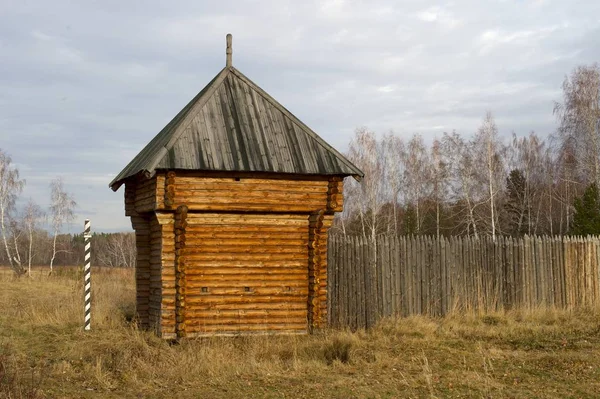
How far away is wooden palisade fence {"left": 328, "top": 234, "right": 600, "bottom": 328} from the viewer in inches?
554

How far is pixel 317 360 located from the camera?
1068 centimetres

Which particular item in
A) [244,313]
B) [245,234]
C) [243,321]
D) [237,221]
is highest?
[237,221]

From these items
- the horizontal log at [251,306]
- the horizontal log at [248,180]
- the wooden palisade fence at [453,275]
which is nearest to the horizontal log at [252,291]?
the horizontal log at [251,306]

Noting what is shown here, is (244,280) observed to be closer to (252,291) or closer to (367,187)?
(252,291)

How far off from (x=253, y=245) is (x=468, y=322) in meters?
4.80

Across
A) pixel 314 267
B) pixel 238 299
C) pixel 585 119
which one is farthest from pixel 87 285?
pixel 585 119

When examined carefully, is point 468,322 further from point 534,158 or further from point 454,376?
point 534,158

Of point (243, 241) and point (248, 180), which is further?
point (243, 241)

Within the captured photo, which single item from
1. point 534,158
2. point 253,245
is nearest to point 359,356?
point 253,245

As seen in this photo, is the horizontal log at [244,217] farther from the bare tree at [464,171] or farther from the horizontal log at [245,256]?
the bare tree at [464,171]

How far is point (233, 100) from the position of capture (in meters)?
13.8

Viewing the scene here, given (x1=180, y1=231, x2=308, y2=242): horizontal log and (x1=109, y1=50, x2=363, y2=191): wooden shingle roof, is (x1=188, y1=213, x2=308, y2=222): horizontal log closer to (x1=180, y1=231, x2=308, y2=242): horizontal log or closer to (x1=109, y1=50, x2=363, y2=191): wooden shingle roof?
(x1=180, y1=231, x2=308, y2=242): horizontal log

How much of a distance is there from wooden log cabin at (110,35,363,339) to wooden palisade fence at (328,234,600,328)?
1.03 metres

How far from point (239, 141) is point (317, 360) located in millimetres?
4484
